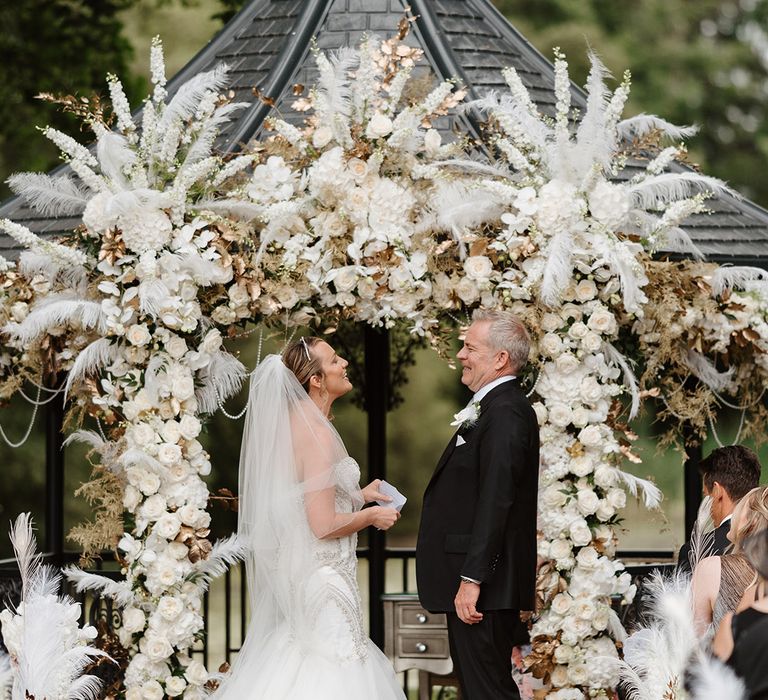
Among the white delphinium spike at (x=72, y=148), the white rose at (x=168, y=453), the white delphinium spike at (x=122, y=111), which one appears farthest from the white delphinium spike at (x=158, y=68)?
the white rose at (x=168, y=453)

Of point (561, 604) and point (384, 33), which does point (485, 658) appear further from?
point (384, 33)

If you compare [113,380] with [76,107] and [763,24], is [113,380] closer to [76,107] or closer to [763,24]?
[76,107]

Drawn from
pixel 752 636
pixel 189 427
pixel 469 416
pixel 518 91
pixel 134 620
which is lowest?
pixel 134 620

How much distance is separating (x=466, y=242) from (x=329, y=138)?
798 millimetres

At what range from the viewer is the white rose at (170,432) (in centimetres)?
639

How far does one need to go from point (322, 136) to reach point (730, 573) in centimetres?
290

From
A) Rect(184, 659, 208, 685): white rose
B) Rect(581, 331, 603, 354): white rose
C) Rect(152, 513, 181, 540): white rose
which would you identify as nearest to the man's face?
Rect(581, 331, 603, 354): white rose

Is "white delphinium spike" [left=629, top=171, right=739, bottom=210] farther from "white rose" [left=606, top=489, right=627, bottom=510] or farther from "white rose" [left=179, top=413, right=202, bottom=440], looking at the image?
"white rose" [left=179, top=413, right=202, bottom=440]

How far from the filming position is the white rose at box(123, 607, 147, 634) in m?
6.35

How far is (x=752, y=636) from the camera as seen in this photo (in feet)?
11.7

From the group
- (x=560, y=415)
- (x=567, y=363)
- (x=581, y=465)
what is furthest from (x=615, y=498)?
(x=567, y=363)

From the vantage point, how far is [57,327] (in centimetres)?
662

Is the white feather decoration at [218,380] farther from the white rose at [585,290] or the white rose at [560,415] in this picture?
the white rose at [585,290]

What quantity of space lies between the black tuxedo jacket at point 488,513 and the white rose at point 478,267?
871 mm
